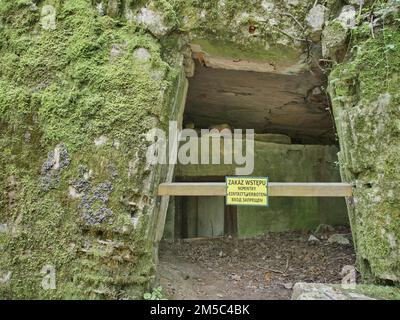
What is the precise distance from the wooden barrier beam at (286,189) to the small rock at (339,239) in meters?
2.08

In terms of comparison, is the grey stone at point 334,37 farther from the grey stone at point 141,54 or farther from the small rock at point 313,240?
the small rock at point 313,240

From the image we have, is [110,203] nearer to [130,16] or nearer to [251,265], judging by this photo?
[130,16]

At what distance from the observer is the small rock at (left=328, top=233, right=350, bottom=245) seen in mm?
5167

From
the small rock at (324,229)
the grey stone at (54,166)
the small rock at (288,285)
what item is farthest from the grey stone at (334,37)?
the small rock at (324,229)

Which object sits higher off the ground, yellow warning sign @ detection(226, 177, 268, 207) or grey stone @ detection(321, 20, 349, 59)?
grey stone @ detection(321, 20, 349, 59)

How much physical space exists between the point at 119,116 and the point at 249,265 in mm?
2781

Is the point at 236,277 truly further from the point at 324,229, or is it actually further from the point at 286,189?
the point at 324,229

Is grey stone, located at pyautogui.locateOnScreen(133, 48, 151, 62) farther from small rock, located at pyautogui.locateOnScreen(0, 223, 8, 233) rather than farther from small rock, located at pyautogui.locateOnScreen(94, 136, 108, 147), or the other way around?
small rock, located at pyautogui.locateOnScreen(0, 223, 8, 233)

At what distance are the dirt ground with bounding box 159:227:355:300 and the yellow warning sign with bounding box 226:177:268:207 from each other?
4.21 ft

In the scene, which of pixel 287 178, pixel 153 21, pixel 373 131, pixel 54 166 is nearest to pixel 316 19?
pixel 373 131

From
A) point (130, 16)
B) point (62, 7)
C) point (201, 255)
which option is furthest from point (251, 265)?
point (62, 7)

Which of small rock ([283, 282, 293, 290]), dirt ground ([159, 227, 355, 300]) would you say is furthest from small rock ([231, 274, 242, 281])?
small rock ([283, 282, 293, 290])

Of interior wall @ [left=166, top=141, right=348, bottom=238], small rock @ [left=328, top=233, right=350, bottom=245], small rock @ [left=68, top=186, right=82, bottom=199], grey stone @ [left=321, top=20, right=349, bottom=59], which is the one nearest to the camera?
small rock @ [left=68, top=186, right=82, bottom=199]

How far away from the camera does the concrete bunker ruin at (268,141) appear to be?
4895 mm
